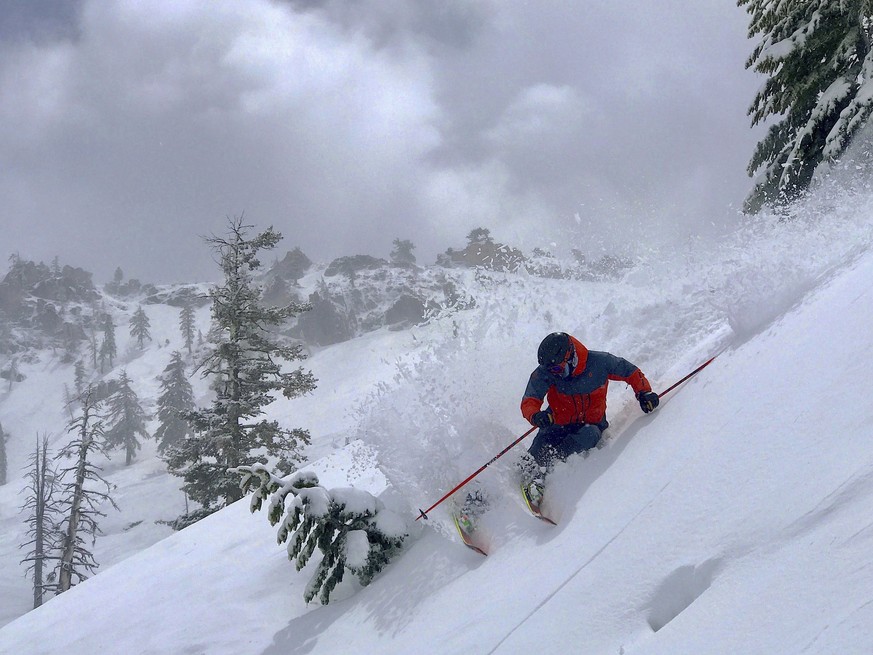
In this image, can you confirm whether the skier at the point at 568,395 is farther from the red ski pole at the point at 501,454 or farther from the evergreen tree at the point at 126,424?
→ the evergreen tree at the point at 126,424

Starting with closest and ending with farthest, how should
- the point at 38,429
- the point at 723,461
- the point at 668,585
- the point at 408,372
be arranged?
1. the point at 668,585
2. the point at 723,461
3. the point at 408,372
4. the point at 38,429

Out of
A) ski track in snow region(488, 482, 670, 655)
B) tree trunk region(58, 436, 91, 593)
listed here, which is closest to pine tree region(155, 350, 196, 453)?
tree trunk region(58, 436, 91, 593)

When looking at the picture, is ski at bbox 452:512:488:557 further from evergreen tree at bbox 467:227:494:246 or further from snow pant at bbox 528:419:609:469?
evergreen tree at bbox 467:227:494:246

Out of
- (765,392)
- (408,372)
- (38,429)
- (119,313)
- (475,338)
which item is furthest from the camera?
(119,313)

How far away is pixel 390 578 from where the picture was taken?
17.9 feet

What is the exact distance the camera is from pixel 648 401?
507 centimetres

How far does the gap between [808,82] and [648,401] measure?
10431 millimetres

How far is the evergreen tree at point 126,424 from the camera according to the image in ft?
194

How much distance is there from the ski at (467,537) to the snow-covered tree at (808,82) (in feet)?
34.8

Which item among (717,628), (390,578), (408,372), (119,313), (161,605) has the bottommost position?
(717,628)

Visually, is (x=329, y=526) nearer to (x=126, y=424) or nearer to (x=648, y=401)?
(x=648, y=401)

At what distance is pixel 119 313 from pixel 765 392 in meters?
129

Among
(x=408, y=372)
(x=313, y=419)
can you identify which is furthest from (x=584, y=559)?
(x=313, y=419)

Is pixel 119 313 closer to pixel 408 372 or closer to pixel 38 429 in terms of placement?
pixel 38 429
